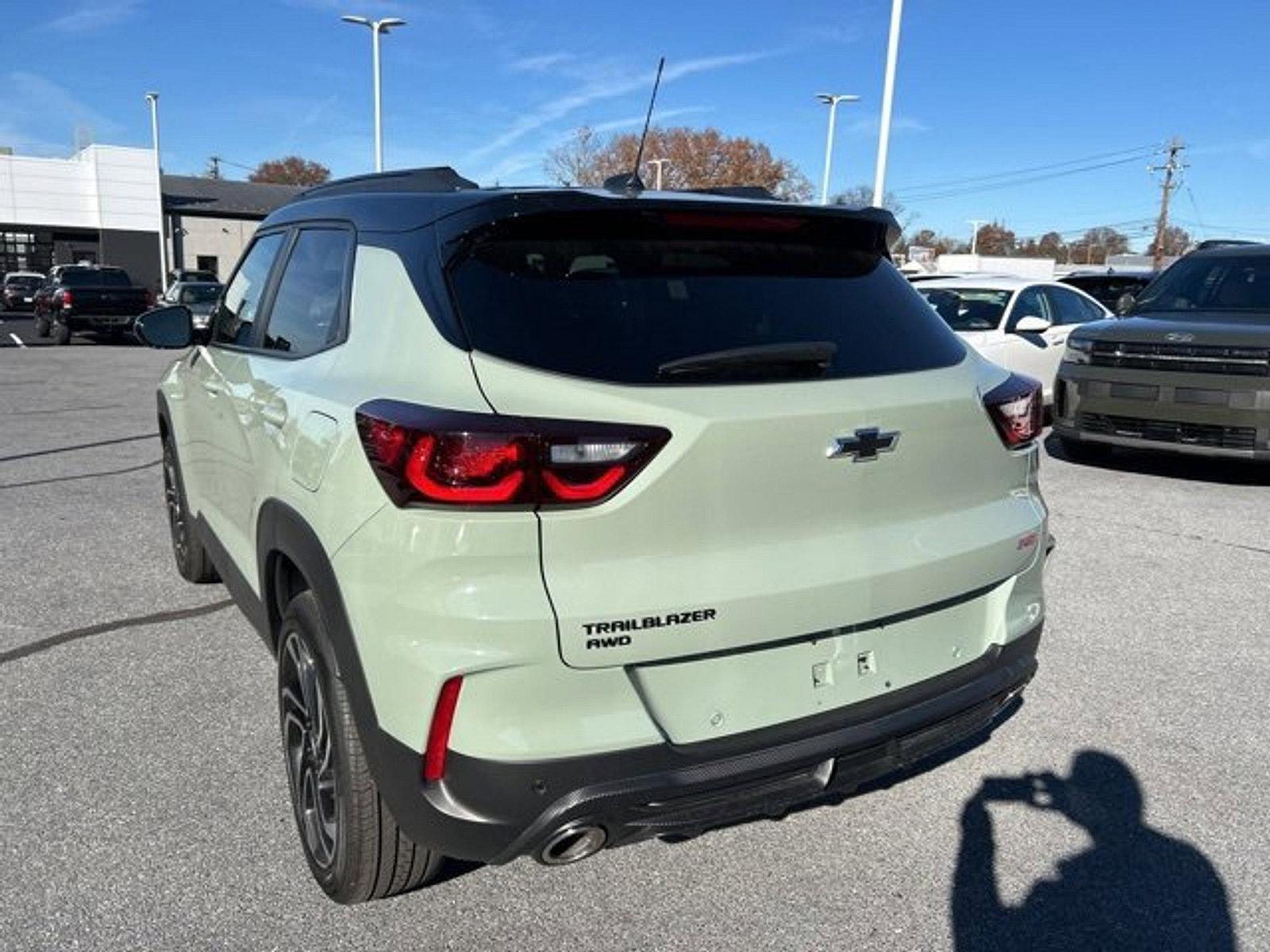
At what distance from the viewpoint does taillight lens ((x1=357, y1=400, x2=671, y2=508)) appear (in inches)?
75.0

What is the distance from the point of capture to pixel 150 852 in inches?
104

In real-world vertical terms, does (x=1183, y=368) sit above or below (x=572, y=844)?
above

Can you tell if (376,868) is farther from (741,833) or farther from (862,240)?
(862,240)

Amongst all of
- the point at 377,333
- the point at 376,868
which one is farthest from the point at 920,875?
the point at 377,333

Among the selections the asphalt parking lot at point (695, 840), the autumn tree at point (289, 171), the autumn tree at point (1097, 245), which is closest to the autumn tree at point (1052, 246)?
the autumn tree at point (1097, 245)

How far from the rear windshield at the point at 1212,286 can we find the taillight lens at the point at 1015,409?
21.2 ft

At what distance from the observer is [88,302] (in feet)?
70.4

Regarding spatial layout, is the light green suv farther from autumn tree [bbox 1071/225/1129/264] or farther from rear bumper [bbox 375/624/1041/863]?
autumn tree [bbox 1071/225/1129/264]

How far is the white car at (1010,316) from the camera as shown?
970cm

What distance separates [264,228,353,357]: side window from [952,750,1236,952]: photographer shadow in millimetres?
2267

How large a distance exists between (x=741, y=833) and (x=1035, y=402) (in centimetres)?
150

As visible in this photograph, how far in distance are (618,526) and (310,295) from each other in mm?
1497

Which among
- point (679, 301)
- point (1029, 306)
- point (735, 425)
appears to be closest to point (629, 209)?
point (679, 301)

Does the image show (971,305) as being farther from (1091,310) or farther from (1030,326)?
(1091,310)
